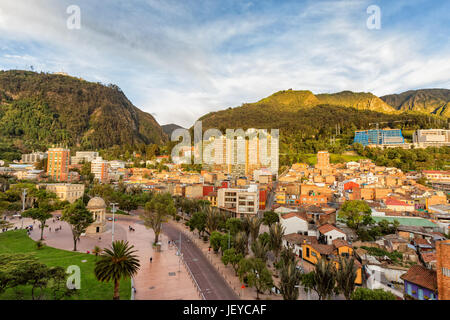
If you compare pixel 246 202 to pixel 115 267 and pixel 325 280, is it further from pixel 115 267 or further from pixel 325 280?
pixel 115 267

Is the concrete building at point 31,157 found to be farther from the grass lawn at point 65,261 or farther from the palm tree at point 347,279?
the palm tree at point 347,279

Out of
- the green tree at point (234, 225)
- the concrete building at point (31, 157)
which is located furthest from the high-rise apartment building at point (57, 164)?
the green tree at point (234, 225)

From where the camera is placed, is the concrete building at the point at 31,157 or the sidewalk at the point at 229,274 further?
the concrete building at the point at 31,157

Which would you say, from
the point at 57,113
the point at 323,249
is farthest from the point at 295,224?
the point at 57,113

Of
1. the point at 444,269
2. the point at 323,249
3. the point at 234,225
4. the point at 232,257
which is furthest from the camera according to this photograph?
the point at 234,225
